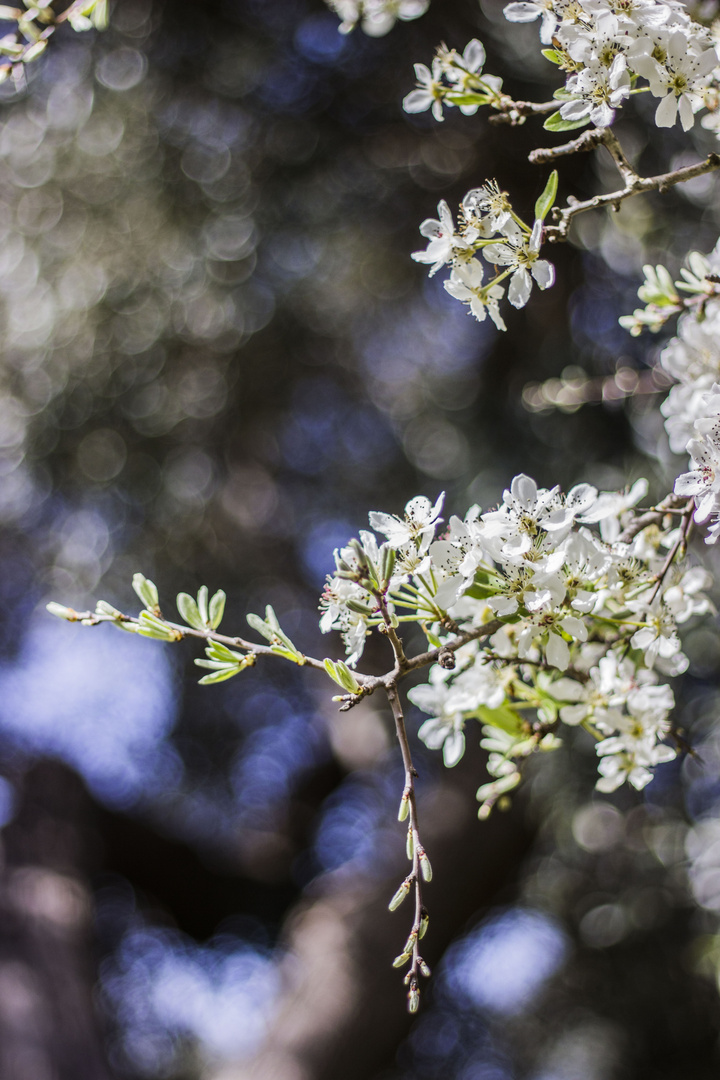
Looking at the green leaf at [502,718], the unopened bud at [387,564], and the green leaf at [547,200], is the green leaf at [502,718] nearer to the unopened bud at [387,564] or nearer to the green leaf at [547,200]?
the unopened bud at [387,564]

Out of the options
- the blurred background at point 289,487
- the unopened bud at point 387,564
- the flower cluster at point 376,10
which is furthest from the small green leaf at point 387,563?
the blurred background at point 289,487

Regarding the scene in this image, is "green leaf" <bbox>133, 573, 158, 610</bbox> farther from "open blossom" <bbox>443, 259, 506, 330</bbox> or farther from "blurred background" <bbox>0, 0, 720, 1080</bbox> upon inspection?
"blurred background" <bbox>0, 0, 720, 1080</bbox>

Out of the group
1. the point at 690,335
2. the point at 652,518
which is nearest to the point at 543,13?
the point at 690,335

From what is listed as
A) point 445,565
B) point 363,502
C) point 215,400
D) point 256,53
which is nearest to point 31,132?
point 256,53

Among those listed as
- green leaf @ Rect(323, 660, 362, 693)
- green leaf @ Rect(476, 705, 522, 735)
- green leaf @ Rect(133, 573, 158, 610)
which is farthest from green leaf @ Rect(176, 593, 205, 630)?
green leaf @ Rect(476, 705, 522, 735)

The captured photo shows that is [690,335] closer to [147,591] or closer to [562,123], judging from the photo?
[562,123]

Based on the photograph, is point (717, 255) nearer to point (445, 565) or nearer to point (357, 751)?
point (445, 565)
